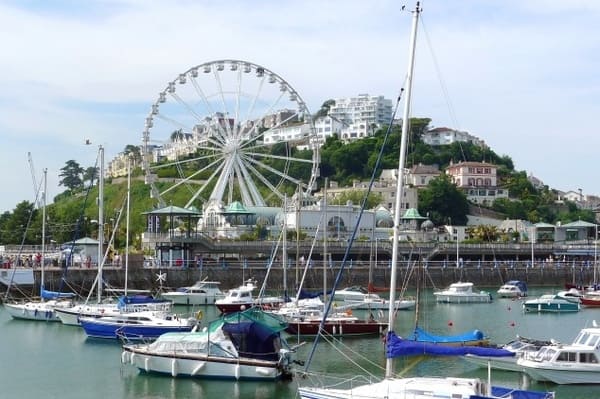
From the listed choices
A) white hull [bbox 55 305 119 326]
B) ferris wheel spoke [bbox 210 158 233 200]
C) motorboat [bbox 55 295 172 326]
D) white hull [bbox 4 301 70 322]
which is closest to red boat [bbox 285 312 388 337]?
motorboat [bbox 55 295 172 326]

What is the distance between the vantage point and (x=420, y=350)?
114ft

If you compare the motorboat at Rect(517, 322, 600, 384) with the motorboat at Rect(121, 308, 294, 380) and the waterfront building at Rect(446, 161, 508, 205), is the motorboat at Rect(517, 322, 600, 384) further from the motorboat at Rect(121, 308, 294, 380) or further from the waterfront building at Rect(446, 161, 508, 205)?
the waterfront building at Rect(446, 161, 508, 205)

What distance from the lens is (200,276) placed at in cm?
8688

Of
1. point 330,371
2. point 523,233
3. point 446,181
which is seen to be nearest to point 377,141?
point 446,181

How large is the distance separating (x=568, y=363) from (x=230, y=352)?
43.9ft

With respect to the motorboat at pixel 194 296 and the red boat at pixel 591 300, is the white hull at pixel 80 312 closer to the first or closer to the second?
the motorboat at pixel 194 296

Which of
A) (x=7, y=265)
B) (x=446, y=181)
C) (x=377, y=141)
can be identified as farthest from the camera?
(x=377, y=141)

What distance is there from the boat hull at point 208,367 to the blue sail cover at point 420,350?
6696 millimetres

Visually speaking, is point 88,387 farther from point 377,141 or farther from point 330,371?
point 377,141

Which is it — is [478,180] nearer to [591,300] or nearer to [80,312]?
[591,300]

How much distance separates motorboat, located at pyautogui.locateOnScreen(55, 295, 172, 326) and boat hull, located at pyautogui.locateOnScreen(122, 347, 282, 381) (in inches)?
557

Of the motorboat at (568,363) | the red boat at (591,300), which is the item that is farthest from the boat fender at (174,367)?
the red boat at (591,300)

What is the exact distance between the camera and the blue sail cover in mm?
32938

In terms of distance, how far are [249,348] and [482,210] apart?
4653 inches
